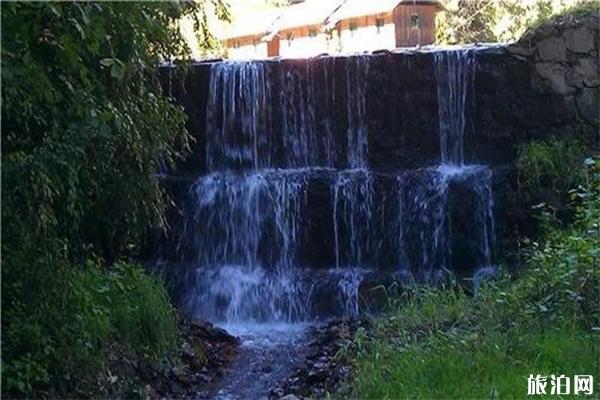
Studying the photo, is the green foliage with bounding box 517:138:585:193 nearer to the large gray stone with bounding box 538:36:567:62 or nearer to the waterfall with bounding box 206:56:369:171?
the large gray stone with bounding box 538:36:567:62

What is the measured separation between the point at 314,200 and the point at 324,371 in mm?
4299

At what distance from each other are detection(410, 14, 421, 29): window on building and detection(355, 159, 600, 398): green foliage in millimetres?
18870

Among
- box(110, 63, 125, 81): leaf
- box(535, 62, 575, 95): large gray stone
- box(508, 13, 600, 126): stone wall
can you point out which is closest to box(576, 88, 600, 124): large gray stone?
box(508, 13, 600, 126): stone wall

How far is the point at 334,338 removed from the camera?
8.12 m

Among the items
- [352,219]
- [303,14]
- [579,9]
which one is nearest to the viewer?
[352,219]

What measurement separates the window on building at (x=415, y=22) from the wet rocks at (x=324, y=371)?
1848cm

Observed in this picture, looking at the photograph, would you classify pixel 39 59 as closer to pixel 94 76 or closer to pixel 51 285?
pixel 94 76

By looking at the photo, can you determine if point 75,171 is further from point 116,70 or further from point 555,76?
point 555,76

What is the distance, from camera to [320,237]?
35.1 ft

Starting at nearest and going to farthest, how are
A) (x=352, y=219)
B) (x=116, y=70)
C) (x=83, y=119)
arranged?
1. (x=116, y=70)
2. (x=83, y=119)
3. (x=352, y=219)

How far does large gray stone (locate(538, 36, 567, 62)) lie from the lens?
10734mm

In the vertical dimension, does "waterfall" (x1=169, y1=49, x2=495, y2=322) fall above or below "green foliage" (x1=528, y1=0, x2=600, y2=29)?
below

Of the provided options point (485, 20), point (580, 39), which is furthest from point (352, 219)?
point (485, 20)

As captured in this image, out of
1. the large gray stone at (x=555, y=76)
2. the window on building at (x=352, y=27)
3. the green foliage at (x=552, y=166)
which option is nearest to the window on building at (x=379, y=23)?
the window on building at (x=352, y=27)
